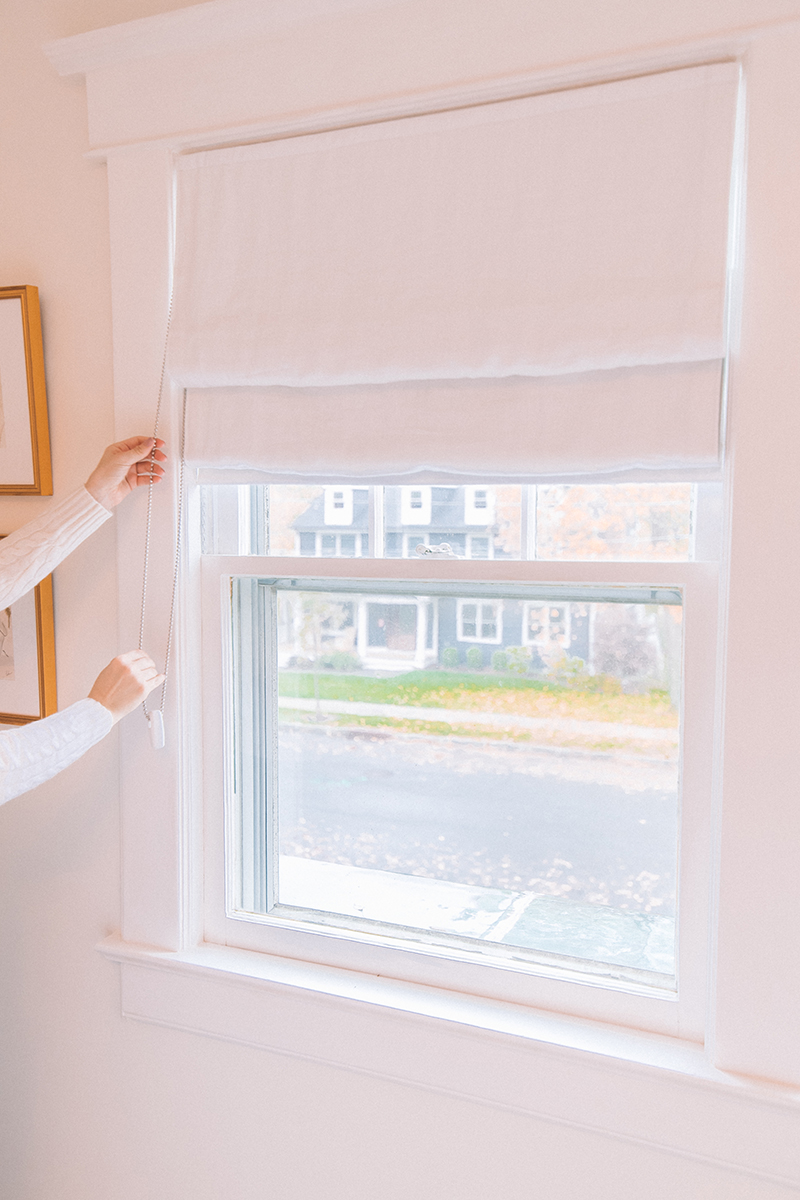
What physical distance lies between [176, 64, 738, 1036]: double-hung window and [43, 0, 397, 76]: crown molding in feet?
0.54

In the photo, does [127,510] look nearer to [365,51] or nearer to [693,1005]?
[365,51]

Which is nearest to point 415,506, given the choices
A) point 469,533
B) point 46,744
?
point 469,533

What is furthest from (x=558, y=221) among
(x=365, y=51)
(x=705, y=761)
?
(x=705, y=761)

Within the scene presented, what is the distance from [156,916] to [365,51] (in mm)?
1407

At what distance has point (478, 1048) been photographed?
127 centimetres

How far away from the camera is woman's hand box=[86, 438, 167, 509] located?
1392mm

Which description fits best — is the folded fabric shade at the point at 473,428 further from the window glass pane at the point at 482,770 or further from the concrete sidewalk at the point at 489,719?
the concrete sidewalk at the point at 489,719

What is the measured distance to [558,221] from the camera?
1.16 meters

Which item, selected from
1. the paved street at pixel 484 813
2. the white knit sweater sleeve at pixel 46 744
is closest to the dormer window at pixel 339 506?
the paved street at pixel 484 813

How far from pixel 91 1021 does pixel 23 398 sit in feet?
3.71

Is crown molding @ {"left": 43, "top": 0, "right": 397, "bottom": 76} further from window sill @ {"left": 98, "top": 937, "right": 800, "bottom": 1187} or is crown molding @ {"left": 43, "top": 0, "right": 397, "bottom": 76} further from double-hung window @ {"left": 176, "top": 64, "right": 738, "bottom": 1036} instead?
window sill @ {"left": 98, "top": 937, "right": 800, "bottom": 1187}

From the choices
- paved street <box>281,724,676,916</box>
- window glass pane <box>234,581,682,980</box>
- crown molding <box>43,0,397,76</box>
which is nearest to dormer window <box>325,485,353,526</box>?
window glass pane <box>234,581,682,980</box>

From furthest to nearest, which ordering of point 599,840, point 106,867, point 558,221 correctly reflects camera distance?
1. point 106,867
2. point 599,840
3. point 558,221

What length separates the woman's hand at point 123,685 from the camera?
4.42ft
